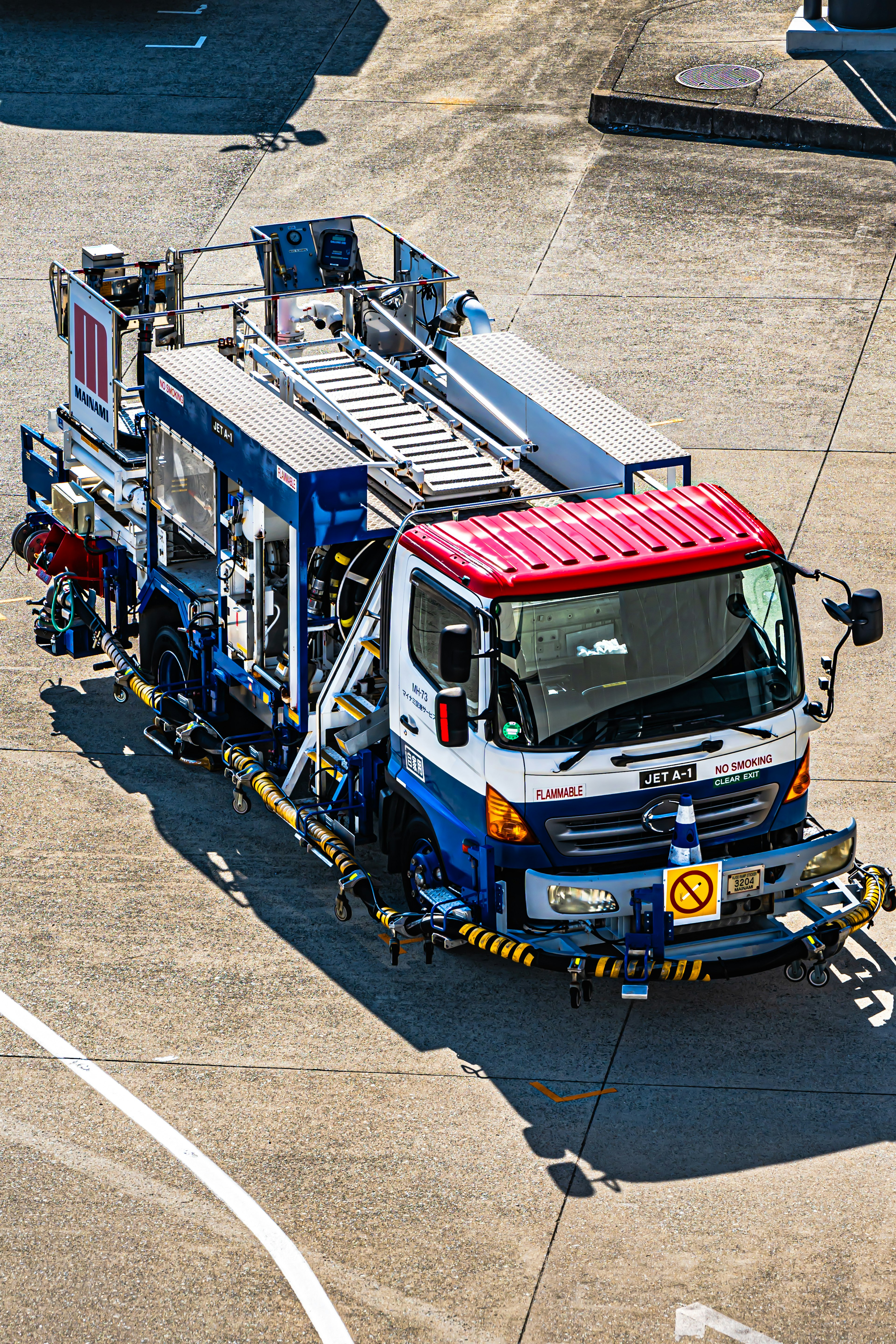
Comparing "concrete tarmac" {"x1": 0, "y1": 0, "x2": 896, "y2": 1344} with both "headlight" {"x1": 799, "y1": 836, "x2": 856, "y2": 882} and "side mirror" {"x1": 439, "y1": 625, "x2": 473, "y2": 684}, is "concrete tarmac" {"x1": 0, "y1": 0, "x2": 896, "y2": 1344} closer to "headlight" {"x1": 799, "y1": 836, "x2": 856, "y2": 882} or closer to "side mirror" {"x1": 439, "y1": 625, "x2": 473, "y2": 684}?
"headlight" {"x1": 799, "y1": 836, "x2": 856, "y2": 882}

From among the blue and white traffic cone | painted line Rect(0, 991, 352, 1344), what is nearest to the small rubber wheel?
the blue and white traffic cone

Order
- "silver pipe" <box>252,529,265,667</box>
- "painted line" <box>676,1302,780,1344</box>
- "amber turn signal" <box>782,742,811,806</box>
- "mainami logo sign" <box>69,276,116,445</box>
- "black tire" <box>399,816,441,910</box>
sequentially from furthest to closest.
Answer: "mainami logo sign" <box>69,276,116,445</box>, "silver pipe" <box>252,529,265,667</box>, "black tire" <box>399,816,441,910</box>, "amber turn signal" <box>782,742,811,806</box>, "painted line" <box>676,1302,780,1344</box>

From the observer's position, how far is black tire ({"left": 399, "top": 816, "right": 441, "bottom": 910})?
12.8 meters

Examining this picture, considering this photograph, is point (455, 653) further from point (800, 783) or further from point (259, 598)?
point (259, 598)

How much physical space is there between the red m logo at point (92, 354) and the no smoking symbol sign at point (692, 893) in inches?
273

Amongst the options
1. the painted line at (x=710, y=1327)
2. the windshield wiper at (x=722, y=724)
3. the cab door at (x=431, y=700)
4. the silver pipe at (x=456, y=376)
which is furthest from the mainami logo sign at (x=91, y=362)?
the painted line at (x=710, y=1327)

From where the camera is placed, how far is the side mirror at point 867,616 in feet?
39.7

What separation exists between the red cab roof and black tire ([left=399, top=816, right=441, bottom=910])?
1.74 metres

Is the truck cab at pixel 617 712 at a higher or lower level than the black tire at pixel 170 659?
higher

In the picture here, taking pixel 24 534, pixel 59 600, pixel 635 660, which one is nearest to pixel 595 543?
pixel 635 660

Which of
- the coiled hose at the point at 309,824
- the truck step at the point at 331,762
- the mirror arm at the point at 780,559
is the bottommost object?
the coiled hose at the point at 309,824

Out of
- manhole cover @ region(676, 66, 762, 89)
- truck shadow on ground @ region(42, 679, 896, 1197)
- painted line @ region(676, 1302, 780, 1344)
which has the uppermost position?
manhole cover @ region(676, 66, 762, 89)

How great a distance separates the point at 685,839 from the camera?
11.7 meters

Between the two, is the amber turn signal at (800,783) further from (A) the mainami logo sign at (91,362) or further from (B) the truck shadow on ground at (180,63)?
(B) the truck shadow on ground at (180,63)
